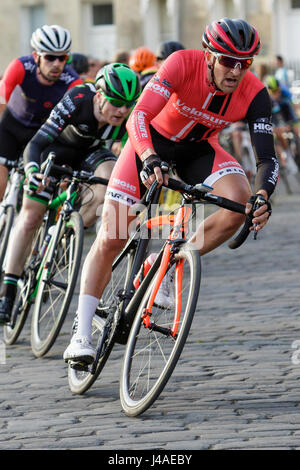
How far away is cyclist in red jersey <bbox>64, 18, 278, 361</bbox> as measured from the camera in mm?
5785

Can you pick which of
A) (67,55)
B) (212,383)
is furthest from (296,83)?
(212,383)

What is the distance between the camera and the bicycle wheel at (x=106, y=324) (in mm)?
6078

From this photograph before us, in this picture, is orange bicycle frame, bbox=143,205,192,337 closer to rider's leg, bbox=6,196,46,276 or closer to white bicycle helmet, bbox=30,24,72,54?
rider's leg, bbox=6,196,46,276

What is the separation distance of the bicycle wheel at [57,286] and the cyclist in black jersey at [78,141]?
382 millimetres

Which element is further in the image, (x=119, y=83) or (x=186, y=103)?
(x=119, y=83)

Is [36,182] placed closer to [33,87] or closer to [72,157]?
[72,157]

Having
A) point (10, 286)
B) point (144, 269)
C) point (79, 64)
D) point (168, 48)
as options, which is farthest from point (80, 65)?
point (144, 269)

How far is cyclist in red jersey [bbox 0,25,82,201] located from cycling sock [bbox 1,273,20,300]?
1126mm

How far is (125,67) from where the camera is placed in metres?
6.87

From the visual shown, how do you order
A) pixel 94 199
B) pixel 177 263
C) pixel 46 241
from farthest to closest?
pixel 94 199 → pixel 46 241 → pixel 177 263

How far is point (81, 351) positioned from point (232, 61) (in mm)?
1823

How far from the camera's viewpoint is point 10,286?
26.1 ft
